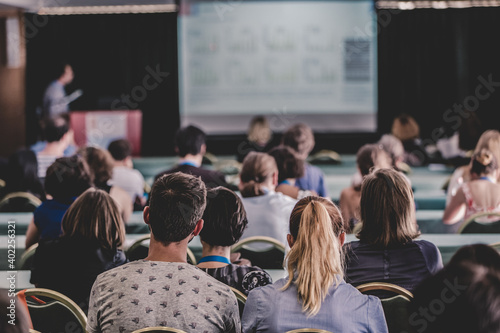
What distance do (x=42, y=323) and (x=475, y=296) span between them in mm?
1737

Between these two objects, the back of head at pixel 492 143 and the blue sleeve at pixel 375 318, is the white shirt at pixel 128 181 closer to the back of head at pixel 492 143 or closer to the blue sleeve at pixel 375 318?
the back of head at pixel 492 143

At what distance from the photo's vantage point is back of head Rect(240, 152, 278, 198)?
12.1 feet

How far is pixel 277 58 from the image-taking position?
378 inches

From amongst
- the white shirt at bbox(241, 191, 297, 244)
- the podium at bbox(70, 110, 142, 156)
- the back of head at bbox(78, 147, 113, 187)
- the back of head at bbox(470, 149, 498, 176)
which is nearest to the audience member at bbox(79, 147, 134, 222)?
the back of head at bbox(78, 147, 113, 187)

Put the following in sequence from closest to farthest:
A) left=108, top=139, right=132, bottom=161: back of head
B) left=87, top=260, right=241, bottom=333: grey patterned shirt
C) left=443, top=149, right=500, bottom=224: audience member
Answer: left=87, top=260, right=241, bottom=333: grey patterned shirt, left=443, top=149, right=500, bottom=224: audience member, left=108, top=139, right=132, bottom=161: back of head

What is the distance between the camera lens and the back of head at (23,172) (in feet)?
16.1

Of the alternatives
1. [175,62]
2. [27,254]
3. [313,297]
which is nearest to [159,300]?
[313,297]

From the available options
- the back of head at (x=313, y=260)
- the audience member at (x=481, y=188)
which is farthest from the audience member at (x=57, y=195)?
the audience member at (x=481, y=188)

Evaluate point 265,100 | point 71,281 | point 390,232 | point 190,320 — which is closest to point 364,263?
point 390,232

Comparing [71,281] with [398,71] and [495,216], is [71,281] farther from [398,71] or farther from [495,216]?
[398,71]

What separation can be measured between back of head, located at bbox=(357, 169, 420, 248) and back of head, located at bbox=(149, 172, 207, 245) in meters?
0.86

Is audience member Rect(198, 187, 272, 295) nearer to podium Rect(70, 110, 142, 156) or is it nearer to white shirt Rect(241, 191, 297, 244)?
white shirt Rect(241, 191, 297, 244)

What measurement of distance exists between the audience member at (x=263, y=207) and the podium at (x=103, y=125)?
557cm

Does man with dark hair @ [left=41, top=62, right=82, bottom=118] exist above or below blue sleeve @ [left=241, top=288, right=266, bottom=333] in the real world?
above
